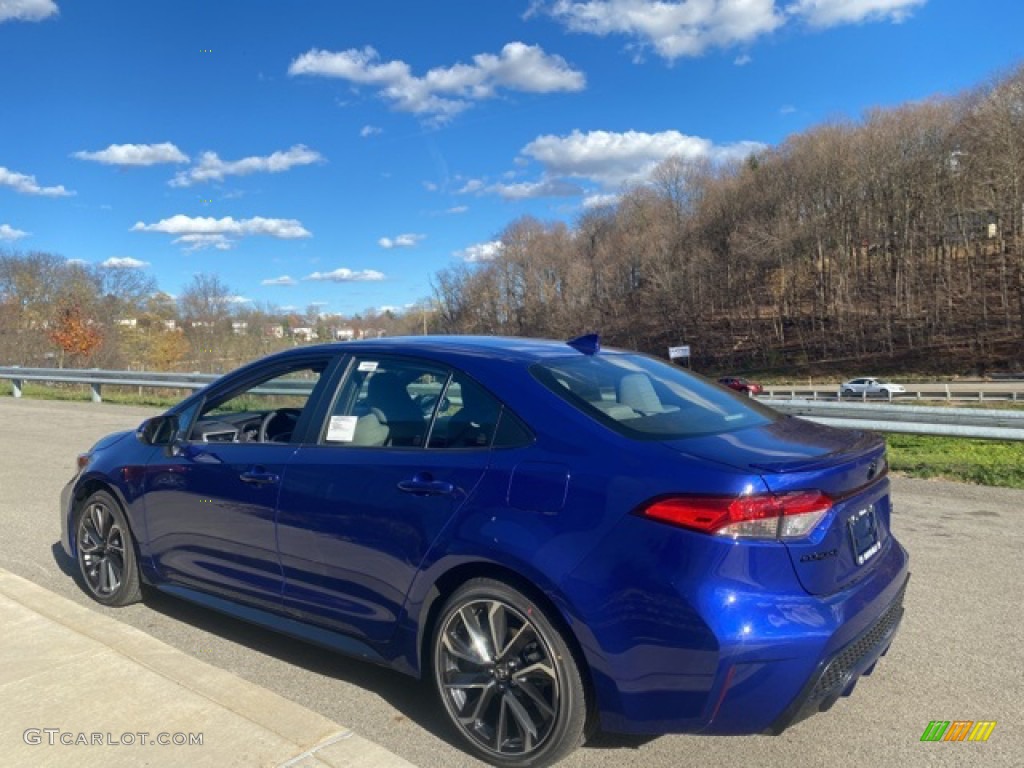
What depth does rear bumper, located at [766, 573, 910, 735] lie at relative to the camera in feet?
8.35

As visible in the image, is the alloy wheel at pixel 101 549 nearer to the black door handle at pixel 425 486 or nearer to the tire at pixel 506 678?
the black door handle at pixel 425 486

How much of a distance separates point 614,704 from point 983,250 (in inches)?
2664

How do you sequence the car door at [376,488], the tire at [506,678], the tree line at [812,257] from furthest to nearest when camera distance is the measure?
1. the tree line at [812,257]
2. the car door at [376,488]
3. the tire at [506,678]

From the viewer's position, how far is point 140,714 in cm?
314

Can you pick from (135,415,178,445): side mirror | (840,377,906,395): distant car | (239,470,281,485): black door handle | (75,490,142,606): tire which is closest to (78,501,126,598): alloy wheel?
(75,490,142,606): tire

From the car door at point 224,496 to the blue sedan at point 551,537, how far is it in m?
0.02

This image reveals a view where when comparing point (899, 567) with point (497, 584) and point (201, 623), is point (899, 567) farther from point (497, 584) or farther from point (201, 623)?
point (201, 623)

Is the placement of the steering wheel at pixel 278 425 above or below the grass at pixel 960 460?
above

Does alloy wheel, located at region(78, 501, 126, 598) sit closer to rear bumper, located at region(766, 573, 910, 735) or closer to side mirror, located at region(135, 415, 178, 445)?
side mirror, located at region(135, 415, 178, 445)

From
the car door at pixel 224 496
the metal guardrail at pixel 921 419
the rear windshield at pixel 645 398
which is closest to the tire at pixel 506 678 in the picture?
the rear windshield at pixel 645 398

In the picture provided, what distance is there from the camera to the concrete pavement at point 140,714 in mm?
2848

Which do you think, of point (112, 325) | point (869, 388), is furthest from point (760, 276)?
point (112, 325)

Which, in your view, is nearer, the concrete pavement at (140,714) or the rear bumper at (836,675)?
the rear bumper at (836,675)

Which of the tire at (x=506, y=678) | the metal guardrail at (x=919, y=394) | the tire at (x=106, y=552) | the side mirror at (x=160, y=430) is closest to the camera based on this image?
the tire at (x=506, y=678)
